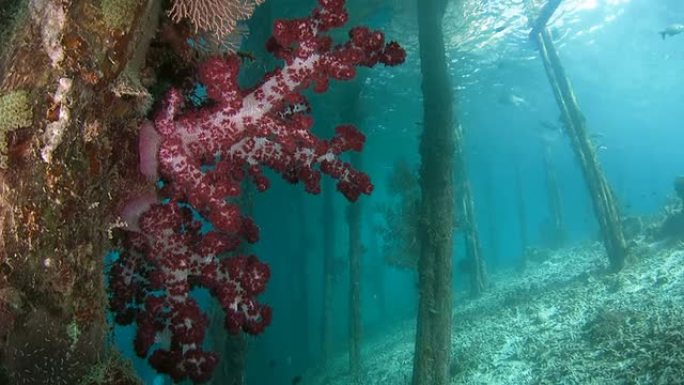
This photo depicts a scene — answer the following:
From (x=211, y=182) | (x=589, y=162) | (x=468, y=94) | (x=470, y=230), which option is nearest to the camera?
(x=211, y=182)

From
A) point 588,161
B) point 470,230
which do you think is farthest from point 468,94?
point 588,161

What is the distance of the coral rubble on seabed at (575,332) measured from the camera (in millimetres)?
7080

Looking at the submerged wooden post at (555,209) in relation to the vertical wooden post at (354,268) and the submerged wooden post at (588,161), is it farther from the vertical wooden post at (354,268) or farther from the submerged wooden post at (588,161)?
the vertical wooden post at (354,268)

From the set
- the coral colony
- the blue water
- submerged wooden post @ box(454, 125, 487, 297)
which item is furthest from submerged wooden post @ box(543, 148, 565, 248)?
the coral colony

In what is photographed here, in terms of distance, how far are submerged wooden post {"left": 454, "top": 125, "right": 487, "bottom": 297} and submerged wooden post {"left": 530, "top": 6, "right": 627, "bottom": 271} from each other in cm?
553

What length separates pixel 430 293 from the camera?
6785mm

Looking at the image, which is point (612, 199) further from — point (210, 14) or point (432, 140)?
point (210, 14)

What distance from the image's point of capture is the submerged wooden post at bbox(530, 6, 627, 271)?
1236 cm

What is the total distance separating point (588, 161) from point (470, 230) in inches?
269

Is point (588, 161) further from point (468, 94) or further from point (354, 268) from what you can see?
point (468, 94)

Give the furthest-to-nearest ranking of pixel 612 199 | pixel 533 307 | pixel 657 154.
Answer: pixel 657 154
pixel 612 199
pixel 533 307

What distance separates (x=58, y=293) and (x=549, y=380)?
329 inches

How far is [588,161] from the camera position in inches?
531

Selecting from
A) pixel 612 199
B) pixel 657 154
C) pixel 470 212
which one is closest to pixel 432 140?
pixel 612 199
